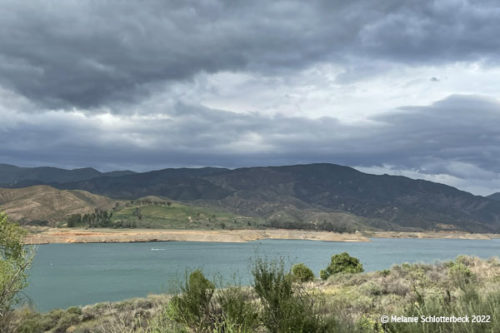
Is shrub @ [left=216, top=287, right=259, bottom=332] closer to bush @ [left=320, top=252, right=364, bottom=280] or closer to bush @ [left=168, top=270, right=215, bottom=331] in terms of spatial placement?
bush @ [left=168, top=270, right=215, bottom=331]

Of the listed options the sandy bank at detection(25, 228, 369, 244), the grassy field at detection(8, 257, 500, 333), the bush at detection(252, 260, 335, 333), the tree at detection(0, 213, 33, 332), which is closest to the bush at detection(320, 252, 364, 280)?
the grassy field at detection(8, 257, 500, 333)

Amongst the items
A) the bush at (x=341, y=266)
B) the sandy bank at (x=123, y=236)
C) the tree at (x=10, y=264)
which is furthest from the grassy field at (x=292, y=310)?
the sandy bank at (x=123, y=236)

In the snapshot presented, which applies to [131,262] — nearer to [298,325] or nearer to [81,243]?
[81,243]

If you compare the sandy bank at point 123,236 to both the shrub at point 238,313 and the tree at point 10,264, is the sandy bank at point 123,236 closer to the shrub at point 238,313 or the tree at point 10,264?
the tree at point 10,264

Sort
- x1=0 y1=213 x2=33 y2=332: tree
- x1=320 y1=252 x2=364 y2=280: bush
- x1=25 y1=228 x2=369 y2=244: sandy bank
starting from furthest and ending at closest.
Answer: x1=25 y1=228 x2=369 y2=244: sandy bank < x1=320 y1=252 x2=364 y2=280: bush < x1=0 y1=213 x2=33 y2=332: tree

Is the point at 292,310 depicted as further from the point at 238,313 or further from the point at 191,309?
the point at 191,309

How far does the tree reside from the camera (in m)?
19.4

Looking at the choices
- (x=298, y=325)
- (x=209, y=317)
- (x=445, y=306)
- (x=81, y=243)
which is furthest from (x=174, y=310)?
(x=81, y=243)

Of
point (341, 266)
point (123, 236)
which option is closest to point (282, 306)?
point (341, 266)

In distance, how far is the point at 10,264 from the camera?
20906mm

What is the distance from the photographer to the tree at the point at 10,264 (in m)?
19.4

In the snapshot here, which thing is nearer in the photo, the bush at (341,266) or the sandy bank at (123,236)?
the bush at (341,266)

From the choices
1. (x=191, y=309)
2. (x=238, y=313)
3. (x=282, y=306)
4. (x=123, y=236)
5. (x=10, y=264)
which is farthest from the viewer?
(x=123, y=236)

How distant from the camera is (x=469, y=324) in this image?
638 cm
